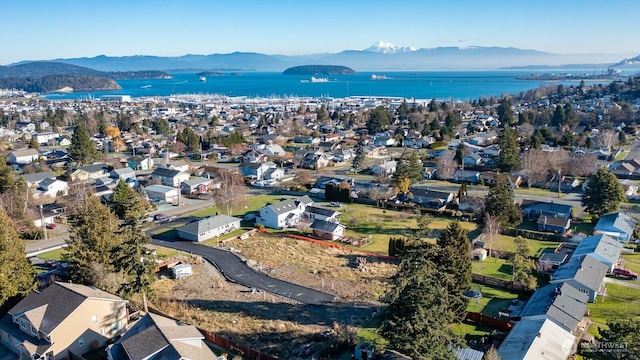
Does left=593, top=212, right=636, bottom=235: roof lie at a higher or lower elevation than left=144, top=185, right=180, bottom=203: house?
higher

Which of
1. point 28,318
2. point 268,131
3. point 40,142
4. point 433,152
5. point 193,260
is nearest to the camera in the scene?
point 28,318

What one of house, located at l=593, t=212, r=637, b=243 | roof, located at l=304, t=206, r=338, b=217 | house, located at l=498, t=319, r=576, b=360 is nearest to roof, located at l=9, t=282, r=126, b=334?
house, located at l=498, t=319, r=576, b=360

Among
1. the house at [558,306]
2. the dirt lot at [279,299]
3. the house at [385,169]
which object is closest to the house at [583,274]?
the house at [558,306]

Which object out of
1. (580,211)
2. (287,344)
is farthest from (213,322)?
(580,211)

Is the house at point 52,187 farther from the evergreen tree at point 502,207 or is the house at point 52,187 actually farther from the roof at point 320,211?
the evergreen tree at point 502,207

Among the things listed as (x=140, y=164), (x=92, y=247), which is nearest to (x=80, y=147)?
(x=140, y=164)

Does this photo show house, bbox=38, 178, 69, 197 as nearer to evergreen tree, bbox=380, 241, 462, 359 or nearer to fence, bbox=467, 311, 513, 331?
evergreen tree, bbox=380, 241, 462, 359

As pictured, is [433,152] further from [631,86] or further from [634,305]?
[631,86]
